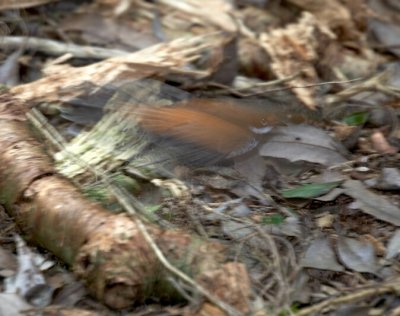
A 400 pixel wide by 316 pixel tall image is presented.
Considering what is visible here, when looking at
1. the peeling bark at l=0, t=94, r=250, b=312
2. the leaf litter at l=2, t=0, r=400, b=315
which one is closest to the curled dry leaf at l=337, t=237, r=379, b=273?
the leaf litter at l=2, t=0, r=400, b=315

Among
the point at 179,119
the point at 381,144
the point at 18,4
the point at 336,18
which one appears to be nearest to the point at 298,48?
the point at 336,18

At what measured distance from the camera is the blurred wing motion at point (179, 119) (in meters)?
2.17

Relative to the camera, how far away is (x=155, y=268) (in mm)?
1694

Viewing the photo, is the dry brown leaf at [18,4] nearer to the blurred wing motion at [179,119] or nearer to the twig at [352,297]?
the blurred wing motion at [179,119]

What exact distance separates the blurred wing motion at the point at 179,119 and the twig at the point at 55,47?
394mm

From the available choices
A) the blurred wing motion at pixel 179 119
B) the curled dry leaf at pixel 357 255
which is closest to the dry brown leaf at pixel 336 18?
the blurred wing motion at pixel 179 119

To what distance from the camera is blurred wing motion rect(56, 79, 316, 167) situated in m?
2.17

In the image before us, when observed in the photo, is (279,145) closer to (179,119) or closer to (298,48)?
(179,119)

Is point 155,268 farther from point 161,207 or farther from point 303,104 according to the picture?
point 303,104

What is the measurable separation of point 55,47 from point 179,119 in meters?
0.87

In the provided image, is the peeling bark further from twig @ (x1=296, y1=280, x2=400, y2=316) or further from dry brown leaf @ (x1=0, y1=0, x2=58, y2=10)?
dry brown leaf @ (x1=0, y1=0, x2=58, y2=10)

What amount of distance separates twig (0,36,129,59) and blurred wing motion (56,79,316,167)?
394 mm

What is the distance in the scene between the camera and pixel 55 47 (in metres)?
2.86

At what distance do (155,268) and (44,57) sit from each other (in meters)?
1.41
